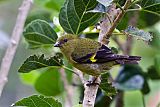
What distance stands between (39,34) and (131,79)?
1.66 feet

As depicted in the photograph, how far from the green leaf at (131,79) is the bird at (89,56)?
1.07 ft

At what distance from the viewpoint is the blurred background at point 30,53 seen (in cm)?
193

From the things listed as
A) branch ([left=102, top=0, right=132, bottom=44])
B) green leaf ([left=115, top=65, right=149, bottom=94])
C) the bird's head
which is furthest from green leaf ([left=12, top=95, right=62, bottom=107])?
green leaf ([left=115, top=65, right=149, bottom=94])

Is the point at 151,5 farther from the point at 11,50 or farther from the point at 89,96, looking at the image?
the point at 11,50

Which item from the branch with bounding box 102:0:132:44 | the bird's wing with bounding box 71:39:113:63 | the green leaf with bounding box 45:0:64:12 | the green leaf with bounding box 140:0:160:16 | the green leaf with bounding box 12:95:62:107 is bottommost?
the green leaf with bounding box 12:95:62:107

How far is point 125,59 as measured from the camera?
1330 mm

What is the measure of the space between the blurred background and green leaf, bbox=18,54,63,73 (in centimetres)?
52

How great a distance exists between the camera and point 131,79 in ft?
5.85

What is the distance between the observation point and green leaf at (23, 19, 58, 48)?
1398 millimetres

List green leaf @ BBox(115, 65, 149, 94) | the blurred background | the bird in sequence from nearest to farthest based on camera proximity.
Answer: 1. the bird
2. green leaf @ BBox(115, 65, 149, 94)
3. the blurred background

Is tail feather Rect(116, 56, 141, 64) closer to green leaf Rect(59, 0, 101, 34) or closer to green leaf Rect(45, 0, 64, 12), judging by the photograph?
green leaf Rect(59, 0, 101, 34)

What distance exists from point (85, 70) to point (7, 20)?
9.91ft

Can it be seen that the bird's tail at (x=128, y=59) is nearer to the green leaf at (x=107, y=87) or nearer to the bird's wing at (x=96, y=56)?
the bird's wing at (x=96, y=56)

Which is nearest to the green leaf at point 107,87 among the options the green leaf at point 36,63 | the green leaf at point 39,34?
the green leaf at point 36,63
